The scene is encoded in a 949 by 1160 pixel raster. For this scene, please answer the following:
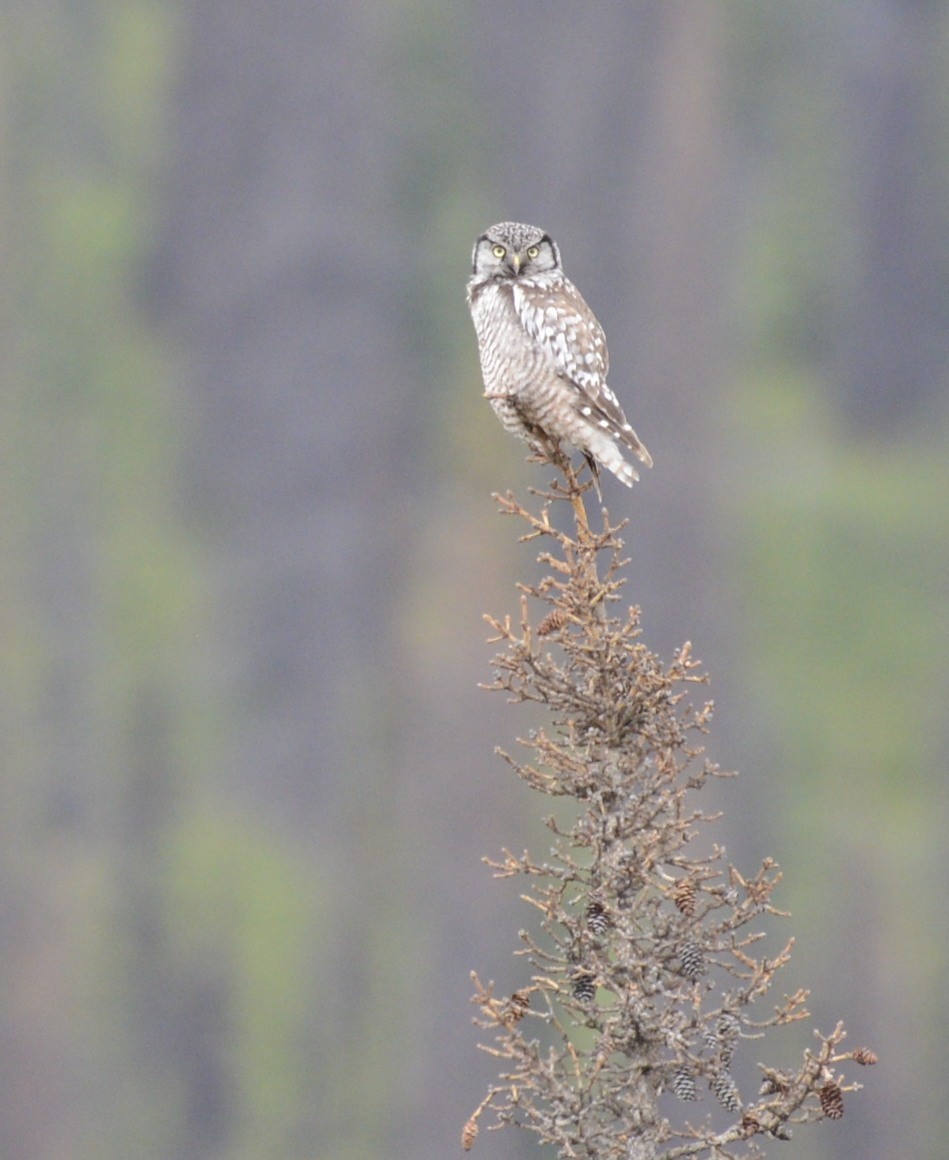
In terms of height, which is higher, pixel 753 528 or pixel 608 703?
pixel 753 528

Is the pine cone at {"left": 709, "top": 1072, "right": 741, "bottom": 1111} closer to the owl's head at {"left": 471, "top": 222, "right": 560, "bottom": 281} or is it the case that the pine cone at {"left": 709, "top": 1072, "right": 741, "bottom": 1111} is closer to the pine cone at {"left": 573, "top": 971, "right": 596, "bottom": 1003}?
the pine cone at {"left": 573, "top": 971, "right": 596, "bottom": 1003}

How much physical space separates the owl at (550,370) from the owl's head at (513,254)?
58 millimetres

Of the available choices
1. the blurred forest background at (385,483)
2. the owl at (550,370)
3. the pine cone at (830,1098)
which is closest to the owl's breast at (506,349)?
the owl at (550,370)

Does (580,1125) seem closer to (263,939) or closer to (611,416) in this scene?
(611,416)

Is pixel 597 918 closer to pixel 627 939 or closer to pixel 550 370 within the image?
pixel 627 939

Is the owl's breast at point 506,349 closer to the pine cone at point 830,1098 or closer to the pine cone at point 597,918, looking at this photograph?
the pine cone at point 597,918

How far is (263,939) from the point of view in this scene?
1562 cm

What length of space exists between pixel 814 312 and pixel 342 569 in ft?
15.4

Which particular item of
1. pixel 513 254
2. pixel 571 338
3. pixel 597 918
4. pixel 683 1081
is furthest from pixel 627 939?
pixel 513 254

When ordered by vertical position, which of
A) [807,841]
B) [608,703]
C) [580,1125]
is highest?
[807,841]

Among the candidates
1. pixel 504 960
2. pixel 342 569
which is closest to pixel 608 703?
pixel 504 960

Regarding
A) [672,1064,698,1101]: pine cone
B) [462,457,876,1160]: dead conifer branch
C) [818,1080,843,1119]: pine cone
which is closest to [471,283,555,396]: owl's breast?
[462,457,876,1160]: dead conifer branch

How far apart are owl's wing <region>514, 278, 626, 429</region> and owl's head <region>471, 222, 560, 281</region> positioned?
14cm

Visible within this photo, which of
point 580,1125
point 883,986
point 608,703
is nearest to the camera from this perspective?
point 580,1125
